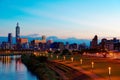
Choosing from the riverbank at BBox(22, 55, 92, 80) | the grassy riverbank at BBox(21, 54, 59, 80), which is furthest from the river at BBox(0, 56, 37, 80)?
the riverbank at BBox(22, 55, 92, 80)

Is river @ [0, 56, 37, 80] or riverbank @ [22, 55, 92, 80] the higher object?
riverbank @ [22, 55, 92, 80]

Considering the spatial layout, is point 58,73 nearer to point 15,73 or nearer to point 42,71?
point 42,71

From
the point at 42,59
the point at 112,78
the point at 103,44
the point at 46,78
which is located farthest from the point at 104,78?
the point at 103,44

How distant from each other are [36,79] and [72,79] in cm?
1123

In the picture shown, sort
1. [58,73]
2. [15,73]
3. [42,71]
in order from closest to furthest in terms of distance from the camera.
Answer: [58,73] → [42,71] → [15,73]

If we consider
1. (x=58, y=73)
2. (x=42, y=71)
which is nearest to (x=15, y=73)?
(x=42, y=71)

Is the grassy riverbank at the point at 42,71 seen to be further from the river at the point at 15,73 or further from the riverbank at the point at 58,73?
the river at the point at 15,73

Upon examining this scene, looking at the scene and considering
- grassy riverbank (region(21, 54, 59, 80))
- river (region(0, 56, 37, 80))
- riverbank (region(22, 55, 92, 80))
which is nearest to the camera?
riverbank (region(22, 55, 92, 80))

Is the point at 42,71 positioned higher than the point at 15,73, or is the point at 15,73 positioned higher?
the point at 42,71

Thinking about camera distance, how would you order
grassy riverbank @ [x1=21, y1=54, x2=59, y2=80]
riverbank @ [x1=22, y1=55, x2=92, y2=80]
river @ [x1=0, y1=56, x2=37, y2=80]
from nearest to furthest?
1. riverbank @ [x1=22, y1=55, x2=92, y2=80]
2. grassy riverbank @ [x1=21, y1=54, x2=59, y2=80]
3. river @ [x1=0, y1=56, x2=37, y2=80]

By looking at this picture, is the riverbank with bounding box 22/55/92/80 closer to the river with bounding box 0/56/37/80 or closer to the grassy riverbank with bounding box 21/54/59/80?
the grassy riverbank with bounding box 21/54/59/80

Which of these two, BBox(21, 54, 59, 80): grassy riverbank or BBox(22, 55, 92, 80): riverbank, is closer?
BBox(22, 55, 92, 80): riverbank

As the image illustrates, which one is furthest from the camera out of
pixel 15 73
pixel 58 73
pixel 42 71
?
pixel 15 73

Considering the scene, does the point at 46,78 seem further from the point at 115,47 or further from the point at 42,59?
the point at 115,47
